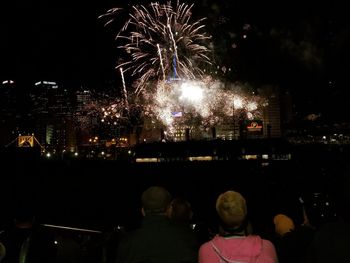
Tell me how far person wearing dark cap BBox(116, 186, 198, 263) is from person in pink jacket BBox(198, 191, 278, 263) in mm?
368

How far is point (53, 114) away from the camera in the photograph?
102 meters

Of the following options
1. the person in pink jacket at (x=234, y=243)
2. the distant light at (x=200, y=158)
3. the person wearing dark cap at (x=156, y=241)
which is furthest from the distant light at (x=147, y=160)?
the person in pink jacket at (x=234, y=243)

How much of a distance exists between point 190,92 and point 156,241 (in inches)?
1802

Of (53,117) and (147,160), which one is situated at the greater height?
(53,117)

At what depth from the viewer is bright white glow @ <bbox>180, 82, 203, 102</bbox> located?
47.2 meters

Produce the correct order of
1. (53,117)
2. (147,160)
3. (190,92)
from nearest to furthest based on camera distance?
(147,160) < (190,92) < (53,117)

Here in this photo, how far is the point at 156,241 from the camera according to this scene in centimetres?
305

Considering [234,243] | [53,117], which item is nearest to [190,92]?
[234,243]

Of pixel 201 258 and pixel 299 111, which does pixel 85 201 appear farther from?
pixel 299 111

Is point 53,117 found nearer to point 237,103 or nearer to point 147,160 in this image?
point 237,103

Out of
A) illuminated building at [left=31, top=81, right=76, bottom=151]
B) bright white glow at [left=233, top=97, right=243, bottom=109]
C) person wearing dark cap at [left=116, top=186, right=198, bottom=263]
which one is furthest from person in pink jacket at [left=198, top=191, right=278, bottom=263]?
illuminated building at [left=31, top=81, right=76, bottom=151]

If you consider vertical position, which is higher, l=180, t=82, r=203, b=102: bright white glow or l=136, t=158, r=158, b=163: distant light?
l=180, t=82, r=203, b=102: bright white glow

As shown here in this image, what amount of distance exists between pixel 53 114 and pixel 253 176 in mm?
75417

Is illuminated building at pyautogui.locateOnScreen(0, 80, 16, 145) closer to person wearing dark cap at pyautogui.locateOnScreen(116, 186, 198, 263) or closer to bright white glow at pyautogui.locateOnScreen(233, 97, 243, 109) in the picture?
bright white glow at pyautogui.locateOnScreen(233, 97, 243, 109)
